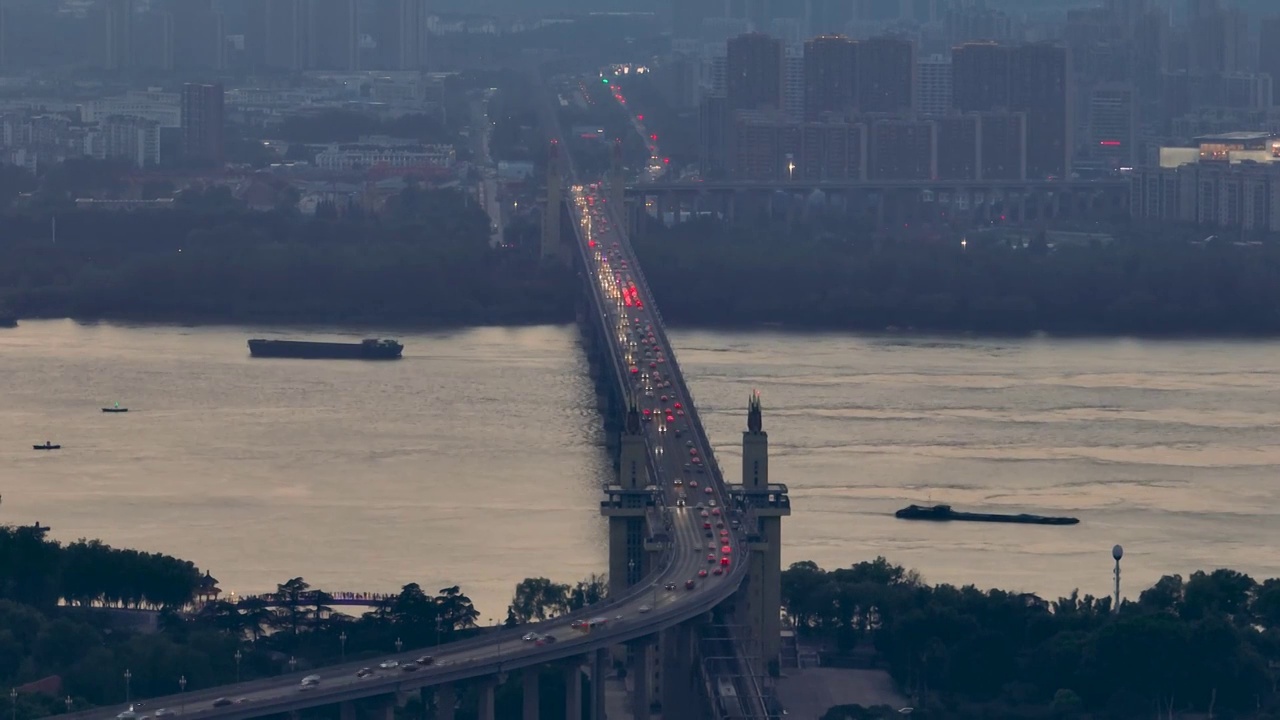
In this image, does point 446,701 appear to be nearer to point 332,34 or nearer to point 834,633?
point 834,633

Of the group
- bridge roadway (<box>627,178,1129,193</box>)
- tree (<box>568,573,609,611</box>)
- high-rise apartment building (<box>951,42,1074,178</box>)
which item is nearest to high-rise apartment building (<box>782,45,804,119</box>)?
high-rise apartment building (<box>951,42,1074,178</box>)

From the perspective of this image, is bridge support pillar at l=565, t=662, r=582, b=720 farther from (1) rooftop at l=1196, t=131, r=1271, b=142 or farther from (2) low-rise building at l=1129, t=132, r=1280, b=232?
(1) rooftop at l=1196, t=131, r=1271, b=142

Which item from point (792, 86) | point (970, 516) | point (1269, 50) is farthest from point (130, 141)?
point (970, 516)

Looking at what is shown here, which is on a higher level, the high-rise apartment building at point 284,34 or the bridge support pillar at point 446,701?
the high-rise apartment building at point 284,34

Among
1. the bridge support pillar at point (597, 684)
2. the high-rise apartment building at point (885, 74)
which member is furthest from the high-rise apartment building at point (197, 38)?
the bridge support pillar at point (597, 684)

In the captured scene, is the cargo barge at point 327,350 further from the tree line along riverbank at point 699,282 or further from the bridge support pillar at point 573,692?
the bridge support pillar at point 573,692
